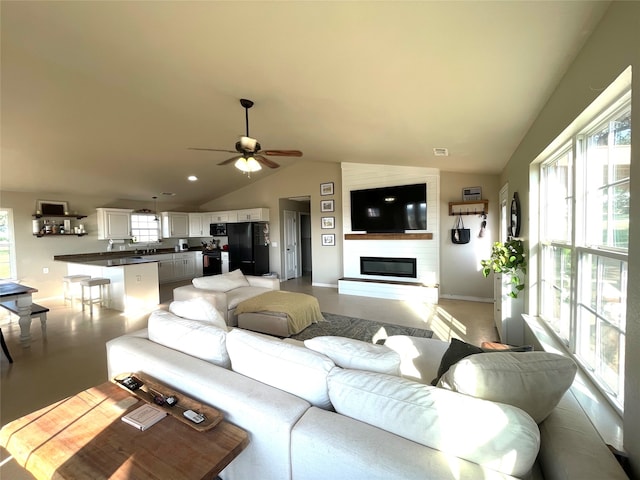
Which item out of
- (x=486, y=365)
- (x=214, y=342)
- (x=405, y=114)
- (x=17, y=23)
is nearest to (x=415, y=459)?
(x=486, y=365)

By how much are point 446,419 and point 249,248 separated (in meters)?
6.79

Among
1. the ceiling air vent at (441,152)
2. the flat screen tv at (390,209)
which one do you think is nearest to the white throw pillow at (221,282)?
the flat screen tv at (390,209)

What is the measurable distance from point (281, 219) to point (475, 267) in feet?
15.7

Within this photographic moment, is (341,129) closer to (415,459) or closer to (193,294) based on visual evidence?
(193,294)

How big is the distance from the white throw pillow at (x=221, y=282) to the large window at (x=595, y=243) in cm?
393

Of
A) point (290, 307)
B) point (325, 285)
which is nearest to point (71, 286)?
point (290, 307)

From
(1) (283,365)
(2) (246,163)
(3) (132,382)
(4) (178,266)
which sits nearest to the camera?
(1) (283,365)

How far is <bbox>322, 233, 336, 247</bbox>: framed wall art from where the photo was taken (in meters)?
6.78

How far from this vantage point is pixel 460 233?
526 cm

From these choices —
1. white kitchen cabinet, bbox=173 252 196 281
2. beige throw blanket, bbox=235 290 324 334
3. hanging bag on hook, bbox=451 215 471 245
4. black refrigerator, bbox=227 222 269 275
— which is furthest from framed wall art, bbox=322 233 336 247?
white kitchen cabinet, bbox=173 252 196 281

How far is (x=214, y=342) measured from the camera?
1655 millimetres

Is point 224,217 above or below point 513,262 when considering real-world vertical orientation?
above

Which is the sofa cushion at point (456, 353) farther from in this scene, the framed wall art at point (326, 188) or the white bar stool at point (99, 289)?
the white bar stool at point (99, 289)

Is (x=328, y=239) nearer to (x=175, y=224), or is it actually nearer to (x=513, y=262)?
(x=513, y=262)
